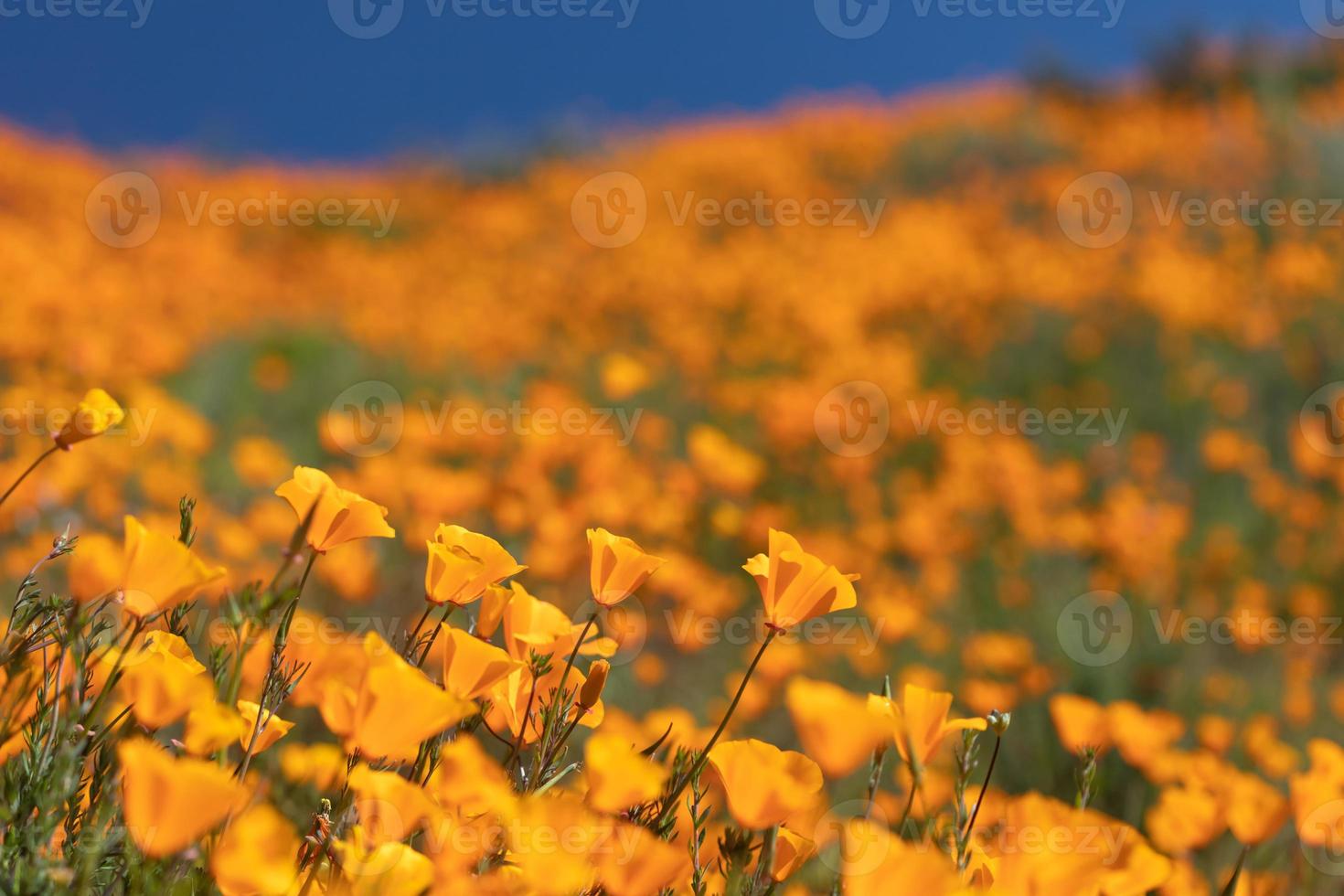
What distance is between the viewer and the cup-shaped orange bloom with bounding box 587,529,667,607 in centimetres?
108

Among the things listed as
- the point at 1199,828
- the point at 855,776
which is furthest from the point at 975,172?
the point at 1199,828

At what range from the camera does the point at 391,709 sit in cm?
78

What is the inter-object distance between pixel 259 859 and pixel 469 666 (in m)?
0.28

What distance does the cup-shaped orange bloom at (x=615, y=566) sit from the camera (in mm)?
1081

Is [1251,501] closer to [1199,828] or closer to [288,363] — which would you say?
[1199,828]

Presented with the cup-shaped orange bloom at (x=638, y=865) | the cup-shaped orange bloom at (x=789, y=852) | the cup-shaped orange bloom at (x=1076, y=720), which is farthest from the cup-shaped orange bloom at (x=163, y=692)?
the cup-shaped orange bloom at (x=1076, y=720)

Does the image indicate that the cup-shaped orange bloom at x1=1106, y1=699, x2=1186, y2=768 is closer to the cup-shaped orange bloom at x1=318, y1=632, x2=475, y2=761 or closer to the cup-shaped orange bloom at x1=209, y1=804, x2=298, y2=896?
the cup-shaped orange bloom at x1=318, y1=632, x2=475, y2=761

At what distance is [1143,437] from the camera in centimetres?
581

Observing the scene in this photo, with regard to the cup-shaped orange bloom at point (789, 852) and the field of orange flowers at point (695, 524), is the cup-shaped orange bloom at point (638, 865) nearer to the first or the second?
the field of orange flowers at point (695, 524)

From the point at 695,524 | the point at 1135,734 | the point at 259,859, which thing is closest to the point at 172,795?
the point at 259,859

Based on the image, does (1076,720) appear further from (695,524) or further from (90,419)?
(695,524)

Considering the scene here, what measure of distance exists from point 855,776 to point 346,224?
10321mm

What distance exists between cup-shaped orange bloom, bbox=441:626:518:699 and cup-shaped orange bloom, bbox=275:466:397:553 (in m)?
0.14

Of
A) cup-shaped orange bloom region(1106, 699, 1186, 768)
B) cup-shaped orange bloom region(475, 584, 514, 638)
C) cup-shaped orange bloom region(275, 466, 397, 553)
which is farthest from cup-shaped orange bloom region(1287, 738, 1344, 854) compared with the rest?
cup-shaped orange bloom region(275, 466, 397, 553)
